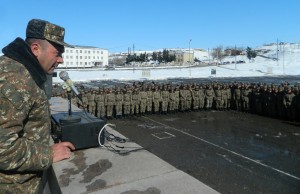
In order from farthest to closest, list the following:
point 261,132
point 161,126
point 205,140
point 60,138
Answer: point 161,126
point 261,132
point 205,140
point 60,138

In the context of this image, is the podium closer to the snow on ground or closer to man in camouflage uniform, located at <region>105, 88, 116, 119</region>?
man in camouflage uniform, located at <region>105, 88, 116, 119</region>

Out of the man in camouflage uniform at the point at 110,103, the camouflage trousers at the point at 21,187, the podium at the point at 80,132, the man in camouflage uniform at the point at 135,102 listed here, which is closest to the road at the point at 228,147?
the man in camouflage uniform at the point at 135,102

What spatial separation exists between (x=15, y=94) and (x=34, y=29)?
504mm

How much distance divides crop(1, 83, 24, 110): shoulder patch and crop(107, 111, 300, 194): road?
15.9 feet

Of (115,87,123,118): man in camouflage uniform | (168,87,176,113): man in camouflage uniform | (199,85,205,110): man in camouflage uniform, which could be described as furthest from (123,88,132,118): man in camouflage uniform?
(199,85,205,110): man in camouflage uniform

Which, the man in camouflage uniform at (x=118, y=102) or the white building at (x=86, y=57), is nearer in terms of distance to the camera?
the man in camouflage uniform at (x=118, y=102)

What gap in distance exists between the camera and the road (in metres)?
6.33

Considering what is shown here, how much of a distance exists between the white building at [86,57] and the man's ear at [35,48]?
132763 millimetres

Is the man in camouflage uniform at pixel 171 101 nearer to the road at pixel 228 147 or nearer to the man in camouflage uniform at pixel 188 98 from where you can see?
the man in camouflage uniform at pixel 188 98

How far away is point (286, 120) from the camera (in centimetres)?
1414

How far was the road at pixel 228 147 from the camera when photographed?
20.8 feet

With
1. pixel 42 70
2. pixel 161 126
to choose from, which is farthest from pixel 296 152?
pixel 42 70

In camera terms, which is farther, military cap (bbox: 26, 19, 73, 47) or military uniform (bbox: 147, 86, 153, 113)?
military uniform (bbox: 147, 86, 153, 113)

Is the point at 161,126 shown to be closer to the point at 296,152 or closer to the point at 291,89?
the point at 296,152
